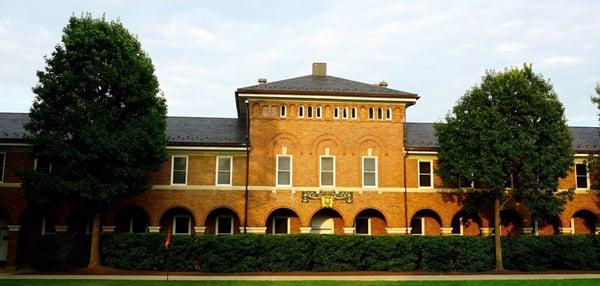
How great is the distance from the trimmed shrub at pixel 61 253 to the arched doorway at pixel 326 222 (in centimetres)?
1225

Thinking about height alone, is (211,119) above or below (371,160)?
above

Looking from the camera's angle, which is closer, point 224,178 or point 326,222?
point 224,178

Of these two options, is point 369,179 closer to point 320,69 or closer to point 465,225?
point 465,225

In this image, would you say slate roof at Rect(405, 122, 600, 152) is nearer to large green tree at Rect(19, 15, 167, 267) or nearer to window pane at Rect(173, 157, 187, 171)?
window pane at Rect(173, 157, 187, 171)

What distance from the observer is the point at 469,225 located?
31734 millimetres

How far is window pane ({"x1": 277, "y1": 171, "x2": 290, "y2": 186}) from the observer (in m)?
29.9

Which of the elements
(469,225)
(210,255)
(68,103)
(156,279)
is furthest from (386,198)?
(68,103)

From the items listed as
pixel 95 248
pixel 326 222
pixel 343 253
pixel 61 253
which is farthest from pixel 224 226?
pixel 61 253

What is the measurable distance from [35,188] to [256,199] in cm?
1103

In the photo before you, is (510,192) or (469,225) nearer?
(510,192)

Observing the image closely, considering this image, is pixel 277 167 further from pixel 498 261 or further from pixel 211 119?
pixel 498 261

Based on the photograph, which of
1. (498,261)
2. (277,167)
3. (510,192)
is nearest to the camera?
(498,261)

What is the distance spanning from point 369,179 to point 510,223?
30.5ft

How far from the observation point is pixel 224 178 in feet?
98.6
